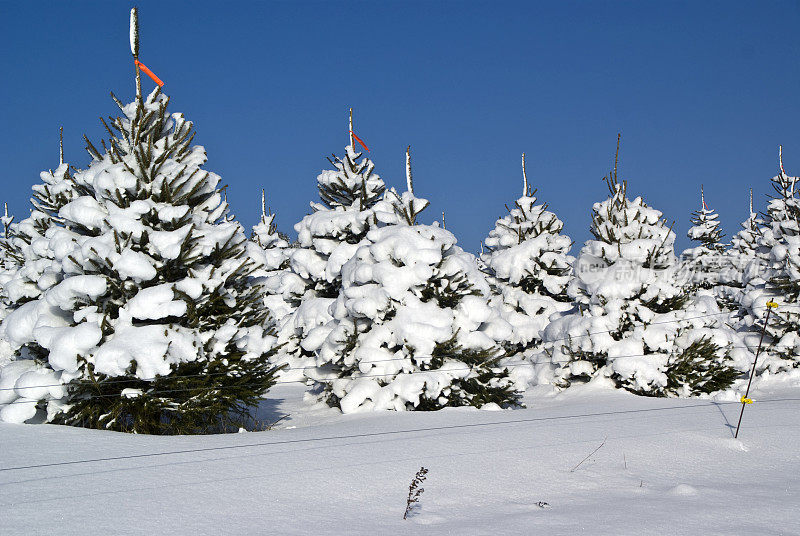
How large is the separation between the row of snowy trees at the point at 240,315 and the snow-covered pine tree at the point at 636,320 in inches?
1.6

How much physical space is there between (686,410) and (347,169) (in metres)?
12.9

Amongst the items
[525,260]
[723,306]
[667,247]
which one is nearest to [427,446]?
[667,247]

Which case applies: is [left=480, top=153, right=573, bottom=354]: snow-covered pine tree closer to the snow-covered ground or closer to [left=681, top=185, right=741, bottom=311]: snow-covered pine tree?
[left=681, top=185, right=741, bottom=311]: snow-covered pine tree

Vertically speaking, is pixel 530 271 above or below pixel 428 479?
above

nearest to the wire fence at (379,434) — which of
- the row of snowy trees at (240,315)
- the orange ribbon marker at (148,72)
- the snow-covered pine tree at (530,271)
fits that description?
the row of snowy trees at (240,315)

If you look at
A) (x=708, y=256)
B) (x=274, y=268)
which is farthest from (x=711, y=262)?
(x=274, y=268)

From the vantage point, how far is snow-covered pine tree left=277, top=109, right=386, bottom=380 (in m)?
16.8

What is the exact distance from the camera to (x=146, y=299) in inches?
303

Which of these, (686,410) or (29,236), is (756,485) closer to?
(686,410)

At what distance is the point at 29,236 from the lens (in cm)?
1493

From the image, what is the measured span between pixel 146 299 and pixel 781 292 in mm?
17335

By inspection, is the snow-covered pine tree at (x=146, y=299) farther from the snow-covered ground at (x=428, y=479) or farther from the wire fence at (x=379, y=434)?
the wire fence at (x=379, y=434)

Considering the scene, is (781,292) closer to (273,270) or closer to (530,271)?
(530,271)

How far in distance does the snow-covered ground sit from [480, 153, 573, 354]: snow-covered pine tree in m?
11.7
